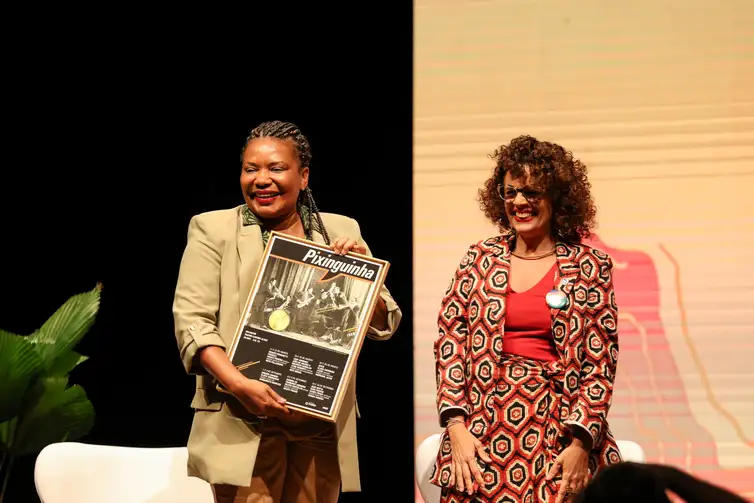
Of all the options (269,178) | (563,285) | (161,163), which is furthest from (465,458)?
(161,163)

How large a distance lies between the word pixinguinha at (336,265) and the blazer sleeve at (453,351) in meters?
0.23

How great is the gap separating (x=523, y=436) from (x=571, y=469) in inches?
5.5

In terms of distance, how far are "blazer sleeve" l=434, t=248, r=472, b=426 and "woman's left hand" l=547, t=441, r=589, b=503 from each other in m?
0.26

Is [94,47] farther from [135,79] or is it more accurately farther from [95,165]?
[95,165]

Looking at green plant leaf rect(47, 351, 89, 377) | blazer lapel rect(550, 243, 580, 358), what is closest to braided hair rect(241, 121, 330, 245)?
blazer lapel rect(550, 243, 580, 358)

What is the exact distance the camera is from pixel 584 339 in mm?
2580

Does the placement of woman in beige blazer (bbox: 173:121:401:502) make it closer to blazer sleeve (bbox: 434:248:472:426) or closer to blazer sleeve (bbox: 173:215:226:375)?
blazer sleeve (bbox: 173:215:226:375)

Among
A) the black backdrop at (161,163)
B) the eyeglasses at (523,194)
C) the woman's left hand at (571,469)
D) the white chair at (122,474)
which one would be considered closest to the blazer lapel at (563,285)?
the eyeglasses at (523,194)

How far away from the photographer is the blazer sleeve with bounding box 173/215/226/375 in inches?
103

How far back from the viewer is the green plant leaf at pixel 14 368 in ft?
13.3

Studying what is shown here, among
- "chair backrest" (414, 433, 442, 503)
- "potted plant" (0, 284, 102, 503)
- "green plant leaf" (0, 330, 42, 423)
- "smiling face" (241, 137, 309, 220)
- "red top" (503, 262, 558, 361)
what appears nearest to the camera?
"red top" (503, 262, 558, 361)

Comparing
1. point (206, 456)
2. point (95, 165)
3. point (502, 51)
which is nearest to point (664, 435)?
point (502, 51)

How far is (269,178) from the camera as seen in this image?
2801 millimetres

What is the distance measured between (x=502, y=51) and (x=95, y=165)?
6.69 ft
